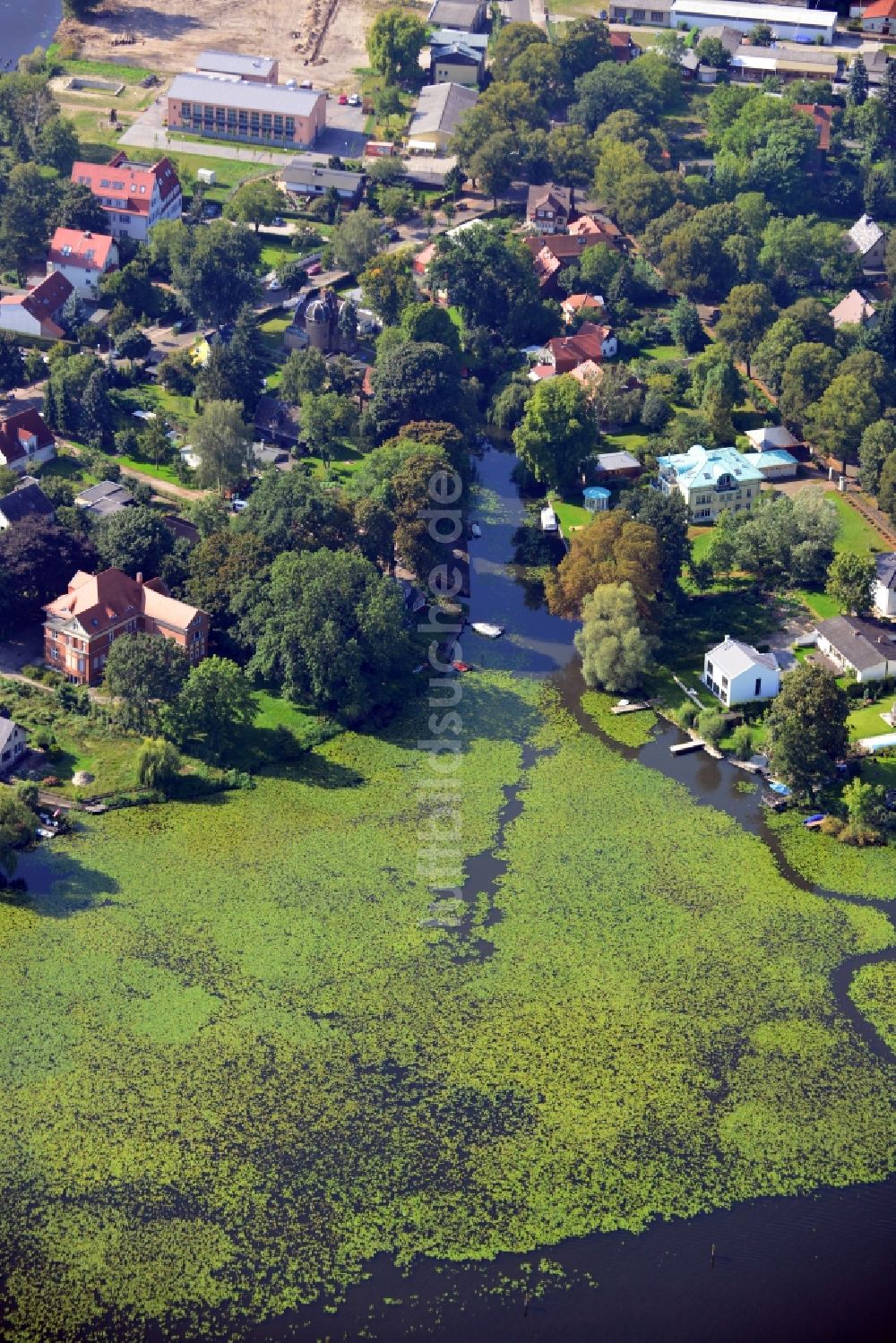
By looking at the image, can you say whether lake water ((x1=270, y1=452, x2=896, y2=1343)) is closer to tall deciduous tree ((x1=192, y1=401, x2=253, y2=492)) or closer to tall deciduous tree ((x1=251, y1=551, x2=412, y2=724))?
tall deciduous tree ((x1=251, y1=551, x2=412, y2=724))

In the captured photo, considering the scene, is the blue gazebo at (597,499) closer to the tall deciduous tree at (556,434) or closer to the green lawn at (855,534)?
the tall deciduous tree at (556,434)

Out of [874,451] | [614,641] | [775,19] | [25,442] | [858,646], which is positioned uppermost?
[775,19]

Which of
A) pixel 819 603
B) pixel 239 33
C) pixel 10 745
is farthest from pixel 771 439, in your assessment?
pixel 239 33

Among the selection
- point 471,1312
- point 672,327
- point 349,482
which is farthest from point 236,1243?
point 672,327

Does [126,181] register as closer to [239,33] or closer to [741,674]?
[239,33]

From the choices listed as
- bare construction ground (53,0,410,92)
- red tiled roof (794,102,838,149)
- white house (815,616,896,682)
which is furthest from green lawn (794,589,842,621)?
bare construction ground (53,0,410,92)

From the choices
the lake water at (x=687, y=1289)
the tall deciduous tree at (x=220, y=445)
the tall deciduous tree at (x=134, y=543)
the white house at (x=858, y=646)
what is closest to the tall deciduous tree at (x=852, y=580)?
the white house at (x=858, y=646)
